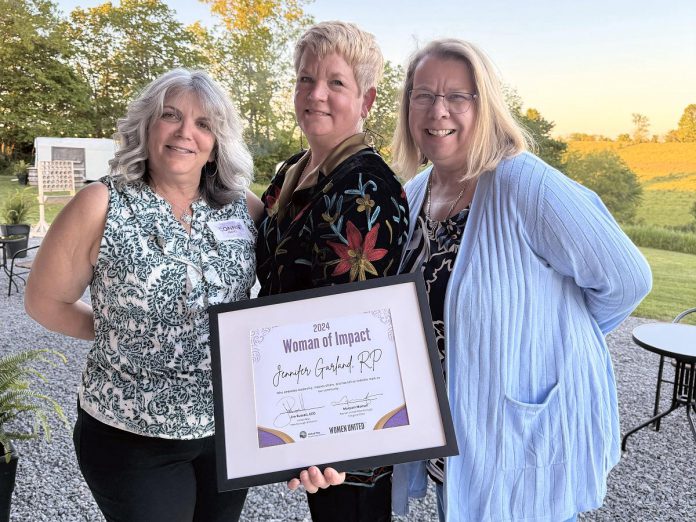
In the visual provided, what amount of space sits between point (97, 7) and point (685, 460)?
12.6 m

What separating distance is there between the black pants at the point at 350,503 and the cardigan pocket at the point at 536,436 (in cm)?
33

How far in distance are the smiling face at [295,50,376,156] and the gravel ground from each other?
2338 millimetres

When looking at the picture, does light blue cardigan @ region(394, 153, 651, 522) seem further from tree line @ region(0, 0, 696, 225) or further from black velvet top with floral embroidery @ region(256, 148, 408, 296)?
tree line @ region(0, 0, 696, 225)

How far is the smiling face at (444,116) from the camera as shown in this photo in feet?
4.92

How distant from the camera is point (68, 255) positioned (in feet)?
4.58

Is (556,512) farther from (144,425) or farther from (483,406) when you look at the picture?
(144,425)

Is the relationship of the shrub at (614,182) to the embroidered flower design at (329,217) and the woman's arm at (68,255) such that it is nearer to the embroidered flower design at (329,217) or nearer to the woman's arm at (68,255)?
the embroidered flower design at (329,217)

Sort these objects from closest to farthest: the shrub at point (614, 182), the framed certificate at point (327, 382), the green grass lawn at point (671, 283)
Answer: the framed certificate at point (327, 382) < the shrub at point (614, 182) < the green grass lawn at point (671, 283)

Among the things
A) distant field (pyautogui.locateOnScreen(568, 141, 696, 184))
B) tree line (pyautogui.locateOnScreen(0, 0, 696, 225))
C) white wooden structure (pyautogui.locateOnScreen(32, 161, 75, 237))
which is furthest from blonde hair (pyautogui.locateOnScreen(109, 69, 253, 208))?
white wooden structure (pyautogui.locateOnScreen(32, 161, 75, 237))

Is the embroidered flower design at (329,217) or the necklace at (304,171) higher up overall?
the necklace at (304,171)

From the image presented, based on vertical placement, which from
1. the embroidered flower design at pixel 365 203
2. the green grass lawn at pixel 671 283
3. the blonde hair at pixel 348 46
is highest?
the blonde hair at pixel 348 46

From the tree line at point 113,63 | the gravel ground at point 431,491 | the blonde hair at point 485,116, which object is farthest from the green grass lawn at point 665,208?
the blonde hair at point 485,116

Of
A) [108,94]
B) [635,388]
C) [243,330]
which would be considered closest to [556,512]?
[243,330]
